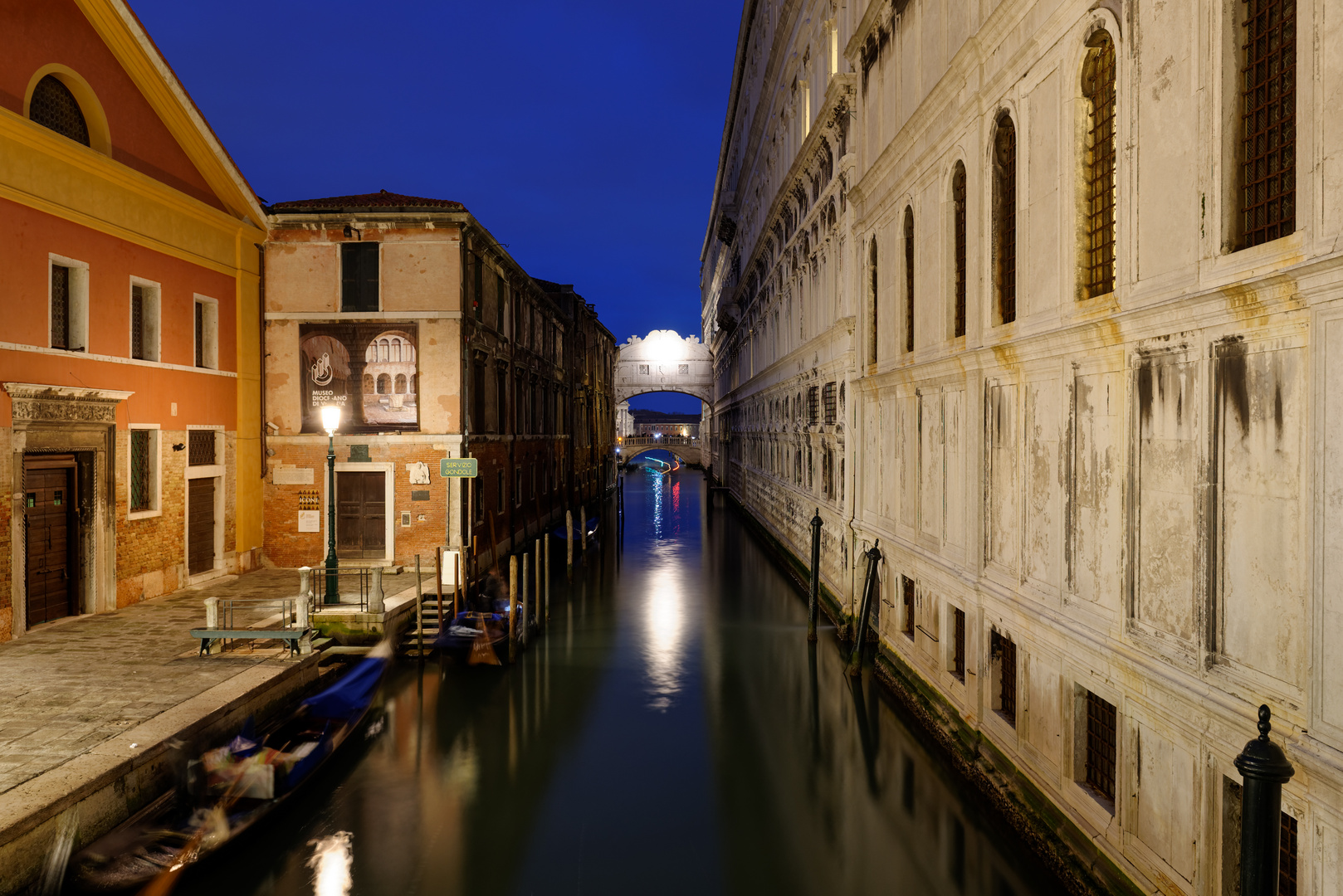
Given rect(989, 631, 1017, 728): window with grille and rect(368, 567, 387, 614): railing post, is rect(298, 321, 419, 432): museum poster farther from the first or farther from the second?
rect(989, 631, 1017, 728): window with grille

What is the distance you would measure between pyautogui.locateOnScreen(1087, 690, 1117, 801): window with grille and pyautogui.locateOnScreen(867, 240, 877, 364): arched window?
795 centimetres

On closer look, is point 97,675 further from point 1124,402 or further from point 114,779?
point 1124,402

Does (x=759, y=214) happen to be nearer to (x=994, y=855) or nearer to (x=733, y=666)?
(x=733, y=666)

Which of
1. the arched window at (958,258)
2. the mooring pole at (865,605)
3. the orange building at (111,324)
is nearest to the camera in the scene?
the arched window at (958,258)

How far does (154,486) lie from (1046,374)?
14.6m

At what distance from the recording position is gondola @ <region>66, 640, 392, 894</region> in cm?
668

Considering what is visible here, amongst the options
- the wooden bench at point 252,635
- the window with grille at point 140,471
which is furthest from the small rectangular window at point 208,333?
the wooden bench at point 252,635

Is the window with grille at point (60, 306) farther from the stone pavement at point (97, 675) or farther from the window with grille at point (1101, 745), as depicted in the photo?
the window with grille at point (1101, 745)

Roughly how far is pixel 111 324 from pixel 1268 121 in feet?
50.5

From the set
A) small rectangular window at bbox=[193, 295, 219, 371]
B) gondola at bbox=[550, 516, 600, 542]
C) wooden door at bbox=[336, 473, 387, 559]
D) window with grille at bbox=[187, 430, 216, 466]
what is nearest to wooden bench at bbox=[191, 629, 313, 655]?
window with grille at bbox=[187, 430, 216, 466]

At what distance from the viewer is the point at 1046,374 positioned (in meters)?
6.92

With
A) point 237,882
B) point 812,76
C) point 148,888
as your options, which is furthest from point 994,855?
point 812,76

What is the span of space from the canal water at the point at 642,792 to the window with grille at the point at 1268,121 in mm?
5796

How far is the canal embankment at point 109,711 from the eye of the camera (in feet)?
20.9
